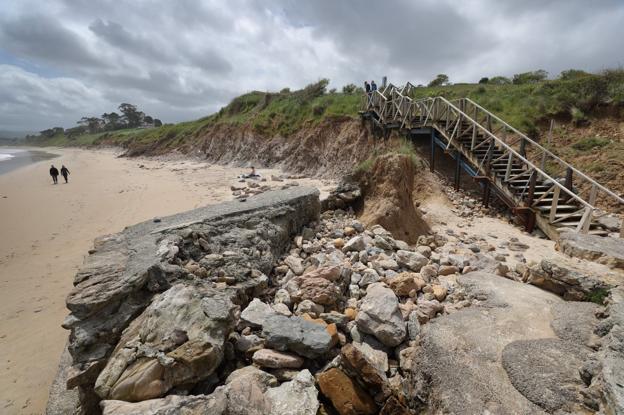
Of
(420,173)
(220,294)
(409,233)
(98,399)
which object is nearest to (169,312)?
(220,294)

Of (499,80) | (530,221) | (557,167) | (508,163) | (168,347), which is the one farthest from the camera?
(499,80)

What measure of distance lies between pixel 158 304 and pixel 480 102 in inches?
631

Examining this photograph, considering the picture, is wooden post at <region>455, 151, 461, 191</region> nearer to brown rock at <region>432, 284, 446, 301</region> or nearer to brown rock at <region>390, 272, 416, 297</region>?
brown rock at <region>432, 284, 446, 301</region>

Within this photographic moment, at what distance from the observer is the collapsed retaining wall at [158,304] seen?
2434 mm

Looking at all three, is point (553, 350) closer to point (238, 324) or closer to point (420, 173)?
point (238, 324)

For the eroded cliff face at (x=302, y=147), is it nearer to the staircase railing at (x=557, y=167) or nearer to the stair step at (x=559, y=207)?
the staircase railing at (x=557, y=167)

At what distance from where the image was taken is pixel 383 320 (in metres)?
3.18

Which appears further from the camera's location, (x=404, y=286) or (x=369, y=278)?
(x=369, y=278)

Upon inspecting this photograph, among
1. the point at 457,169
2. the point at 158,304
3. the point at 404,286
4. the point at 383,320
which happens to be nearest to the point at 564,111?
the point at 457,169

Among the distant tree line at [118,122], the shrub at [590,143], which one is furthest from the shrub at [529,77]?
the distant tree line at [118,122]

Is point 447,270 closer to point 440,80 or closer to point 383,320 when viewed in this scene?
point 383,320

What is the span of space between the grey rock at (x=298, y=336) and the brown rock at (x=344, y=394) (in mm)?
278

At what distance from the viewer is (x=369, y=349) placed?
3084mm

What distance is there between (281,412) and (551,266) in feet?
12.5
